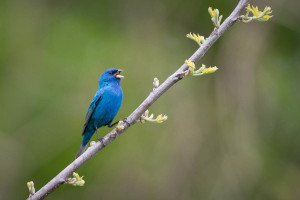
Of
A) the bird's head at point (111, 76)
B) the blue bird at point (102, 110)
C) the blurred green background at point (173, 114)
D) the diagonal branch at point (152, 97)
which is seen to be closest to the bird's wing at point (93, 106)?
the blue bird at point (102, 110)

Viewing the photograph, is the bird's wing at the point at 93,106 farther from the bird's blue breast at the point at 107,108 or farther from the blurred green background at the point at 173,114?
the blurred green background at the point at 173,114

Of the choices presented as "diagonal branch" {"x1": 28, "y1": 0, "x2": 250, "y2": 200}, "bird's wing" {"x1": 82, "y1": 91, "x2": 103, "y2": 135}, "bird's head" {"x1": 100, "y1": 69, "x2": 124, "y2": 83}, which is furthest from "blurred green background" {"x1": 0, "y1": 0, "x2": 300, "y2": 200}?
"diagonal branch" {"x1": 28, "y1": 0, "x2": 250, "y2": 200}

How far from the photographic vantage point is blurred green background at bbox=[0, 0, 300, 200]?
7.54 meters

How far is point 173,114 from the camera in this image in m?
7.66

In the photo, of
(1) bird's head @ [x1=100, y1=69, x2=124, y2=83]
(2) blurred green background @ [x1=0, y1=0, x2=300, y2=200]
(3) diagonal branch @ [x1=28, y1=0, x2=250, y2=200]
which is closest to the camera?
(3) diagonal branch @ [x1=28, y1=0, x2=250, y2=200]

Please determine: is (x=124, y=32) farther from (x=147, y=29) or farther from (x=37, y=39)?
(x=37, y=39)

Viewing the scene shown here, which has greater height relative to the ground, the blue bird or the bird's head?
the bird's head

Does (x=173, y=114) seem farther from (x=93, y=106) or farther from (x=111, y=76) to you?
(x=93, y=106)

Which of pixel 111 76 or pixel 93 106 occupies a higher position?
pixel 111 76

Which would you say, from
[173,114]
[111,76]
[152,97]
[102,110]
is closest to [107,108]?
[102,110]

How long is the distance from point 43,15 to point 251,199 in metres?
5.27

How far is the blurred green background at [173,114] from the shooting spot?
754 cm

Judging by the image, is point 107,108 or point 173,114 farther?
point 173,114

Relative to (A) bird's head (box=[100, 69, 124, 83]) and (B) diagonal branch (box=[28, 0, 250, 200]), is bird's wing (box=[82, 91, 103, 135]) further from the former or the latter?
(B) diagonal branch (box=[28, 0, 250, 200])
